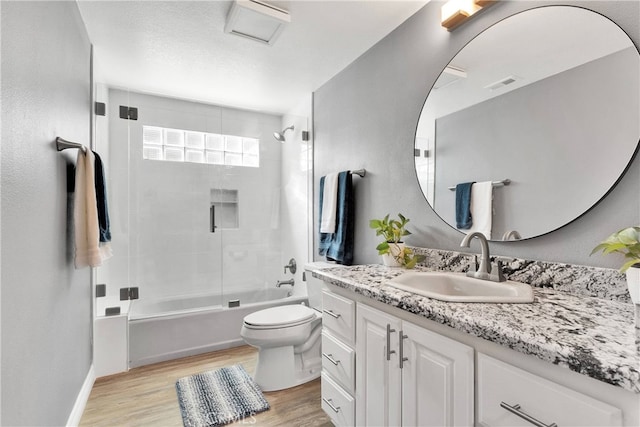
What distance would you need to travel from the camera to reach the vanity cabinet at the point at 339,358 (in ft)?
4.59

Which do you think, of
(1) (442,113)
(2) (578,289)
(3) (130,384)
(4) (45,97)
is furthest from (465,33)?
(3) (130,384)

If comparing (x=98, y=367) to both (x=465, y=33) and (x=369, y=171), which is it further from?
(x=465, y=33)

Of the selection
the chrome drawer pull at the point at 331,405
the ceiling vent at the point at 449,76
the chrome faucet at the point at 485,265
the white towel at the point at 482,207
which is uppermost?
the ceiling vent at the point at 449,76

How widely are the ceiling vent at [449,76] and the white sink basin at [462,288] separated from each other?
97cm

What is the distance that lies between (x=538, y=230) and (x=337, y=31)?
164cm

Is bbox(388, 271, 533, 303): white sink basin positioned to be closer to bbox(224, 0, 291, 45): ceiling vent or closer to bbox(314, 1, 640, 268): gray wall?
bbox(314, 1, 640, 268): gray wall

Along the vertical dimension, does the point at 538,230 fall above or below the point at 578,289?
above

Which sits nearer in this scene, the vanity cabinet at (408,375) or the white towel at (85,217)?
the vanity cabinet at (408,375)

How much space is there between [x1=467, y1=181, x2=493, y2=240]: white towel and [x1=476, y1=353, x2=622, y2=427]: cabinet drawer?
2.34 feet

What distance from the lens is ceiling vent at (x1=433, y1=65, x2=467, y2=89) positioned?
153 cm

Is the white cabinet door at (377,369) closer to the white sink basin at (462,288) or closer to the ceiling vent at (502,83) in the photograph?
the white sink basin at (462,288)

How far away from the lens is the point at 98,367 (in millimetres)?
2289

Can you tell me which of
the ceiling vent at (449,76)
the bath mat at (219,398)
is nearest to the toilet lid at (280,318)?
the bath mat at (219,398)

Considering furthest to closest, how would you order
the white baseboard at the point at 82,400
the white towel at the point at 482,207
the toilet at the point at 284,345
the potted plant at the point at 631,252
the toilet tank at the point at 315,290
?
the toilet tank at the point at 315,290 → the toilet at the point at 284,345 → the white baseboard at the point at 82,400 → the white towel at the point at 482,207 → the potted plant at the point at 631,252
